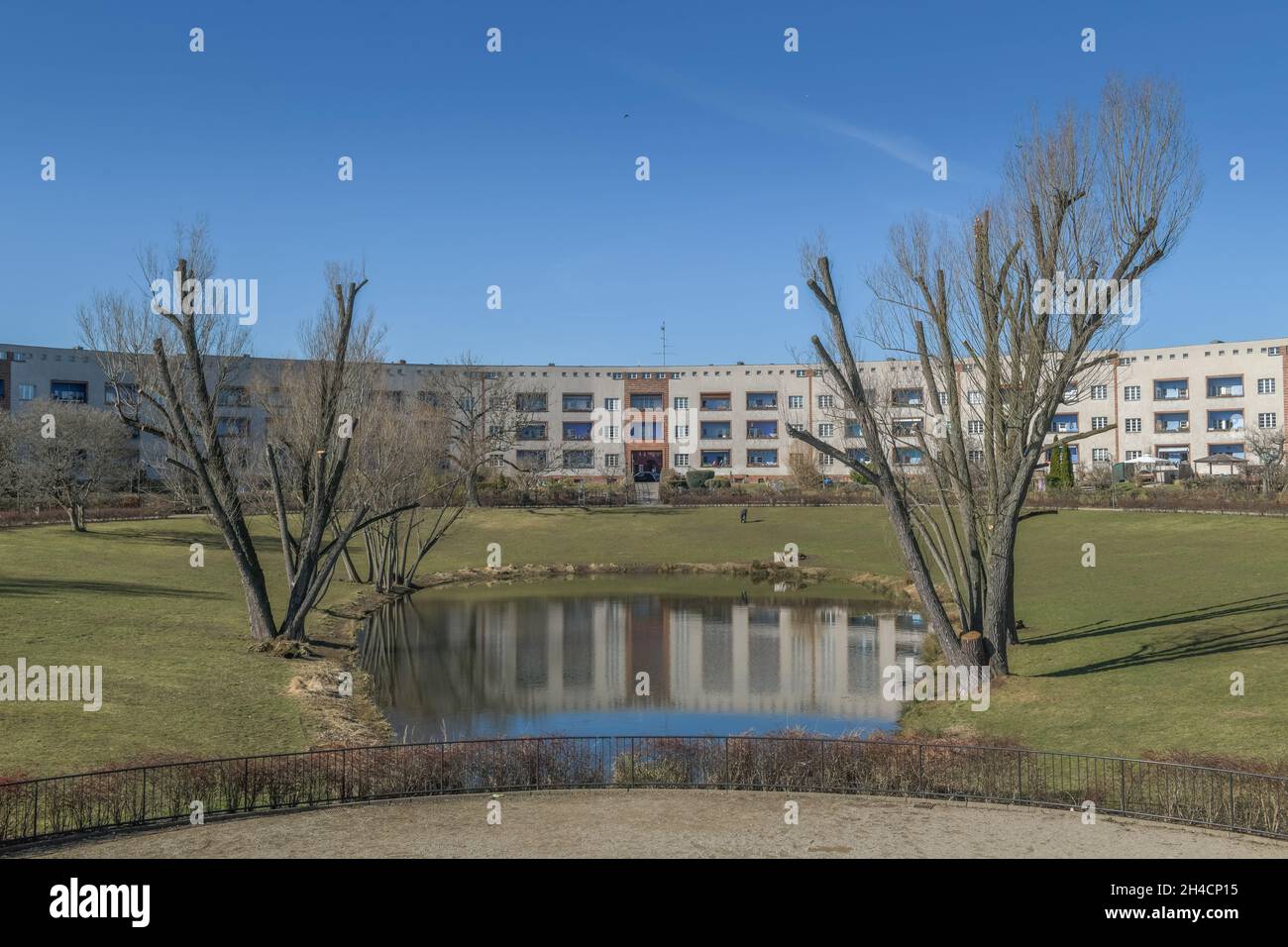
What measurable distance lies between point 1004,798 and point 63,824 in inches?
669

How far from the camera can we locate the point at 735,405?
116 m

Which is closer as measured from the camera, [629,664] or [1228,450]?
[629,664]

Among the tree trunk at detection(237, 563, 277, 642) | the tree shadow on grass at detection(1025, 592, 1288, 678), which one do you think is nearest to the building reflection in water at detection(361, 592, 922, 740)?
the tree trunk at detection(237, 563, 277, 642)

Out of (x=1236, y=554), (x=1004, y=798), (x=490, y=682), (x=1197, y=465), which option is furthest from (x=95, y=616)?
(x=1197, y=465)

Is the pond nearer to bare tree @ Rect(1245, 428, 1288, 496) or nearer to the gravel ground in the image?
the gravel ground

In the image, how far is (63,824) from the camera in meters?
18.2

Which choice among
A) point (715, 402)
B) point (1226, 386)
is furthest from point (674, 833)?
point (1226, 386)

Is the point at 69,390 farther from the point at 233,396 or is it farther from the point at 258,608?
the point at 258,608

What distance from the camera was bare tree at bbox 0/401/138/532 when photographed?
66188 mm

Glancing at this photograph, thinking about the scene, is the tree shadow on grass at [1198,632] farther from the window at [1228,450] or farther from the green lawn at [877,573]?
the window at [1228,450]

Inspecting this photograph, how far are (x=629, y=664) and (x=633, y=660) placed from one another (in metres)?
0.64

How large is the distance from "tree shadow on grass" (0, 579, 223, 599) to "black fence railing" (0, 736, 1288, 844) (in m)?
24.6
